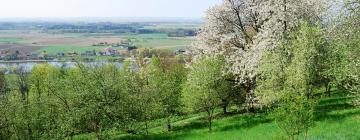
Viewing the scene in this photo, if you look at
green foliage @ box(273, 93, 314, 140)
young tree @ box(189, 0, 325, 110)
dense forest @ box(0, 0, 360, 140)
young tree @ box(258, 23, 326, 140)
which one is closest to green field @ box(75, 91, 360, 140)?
green foliage @ box(273, 93, 314, 140)

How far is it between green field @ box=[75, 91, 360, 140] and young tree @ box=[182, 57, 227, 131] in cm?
240

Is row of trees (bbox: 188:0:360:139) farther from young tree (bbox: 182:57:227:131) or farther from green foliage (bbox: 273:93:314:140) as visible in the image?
young tree (bbox: 182:57:227:131)

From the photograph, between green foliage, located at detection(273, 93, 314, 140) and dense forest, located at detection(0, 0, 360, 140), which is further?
dense forest, located at detection(0, 0, 360, 140)

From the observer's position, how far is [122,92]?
43.1 m

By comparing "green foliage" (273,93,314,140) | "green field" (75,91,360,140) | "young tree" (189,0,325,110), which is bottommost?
"green field" (75,91,360,140)

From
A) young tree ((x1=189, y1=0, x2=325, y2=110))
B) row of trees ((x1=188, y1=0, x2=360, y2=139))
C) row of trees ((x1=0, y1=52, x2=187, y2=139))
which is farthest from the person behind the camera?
young tree ((x1=189, y1=0, x2=325, y2=110))

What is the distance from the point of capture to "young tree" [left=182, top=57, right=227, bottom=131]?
1576 inches

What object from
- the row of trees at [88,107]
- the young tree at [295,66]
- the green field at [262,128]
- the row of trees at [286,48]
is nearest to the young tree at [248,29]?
the row of trees at [286,48]

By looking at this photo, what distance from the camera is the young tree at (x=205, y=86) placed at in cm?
4003

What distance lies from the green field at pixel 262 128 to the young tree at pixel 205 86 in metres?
2.40

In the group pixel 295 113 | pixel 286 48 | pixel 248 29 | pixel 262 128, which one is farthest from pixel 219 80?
pixel 295 113

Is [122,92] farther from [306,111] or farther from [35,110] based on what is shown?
[306,111]

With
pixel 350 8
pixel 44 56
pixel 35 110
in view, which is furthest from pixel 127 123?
pixel 44 56

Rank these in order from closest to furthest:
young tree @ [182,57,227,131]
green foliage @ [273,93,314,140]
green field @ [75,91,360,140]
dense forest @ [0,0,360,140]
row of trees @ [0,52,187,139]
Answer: green foliage @ [273,93,314,140] < green field @ [75,91,360,140] < dense forest @ [0,0,360,140] < row of trees @ [0,52,187,139] < young tree @ [182,57,227,131]
